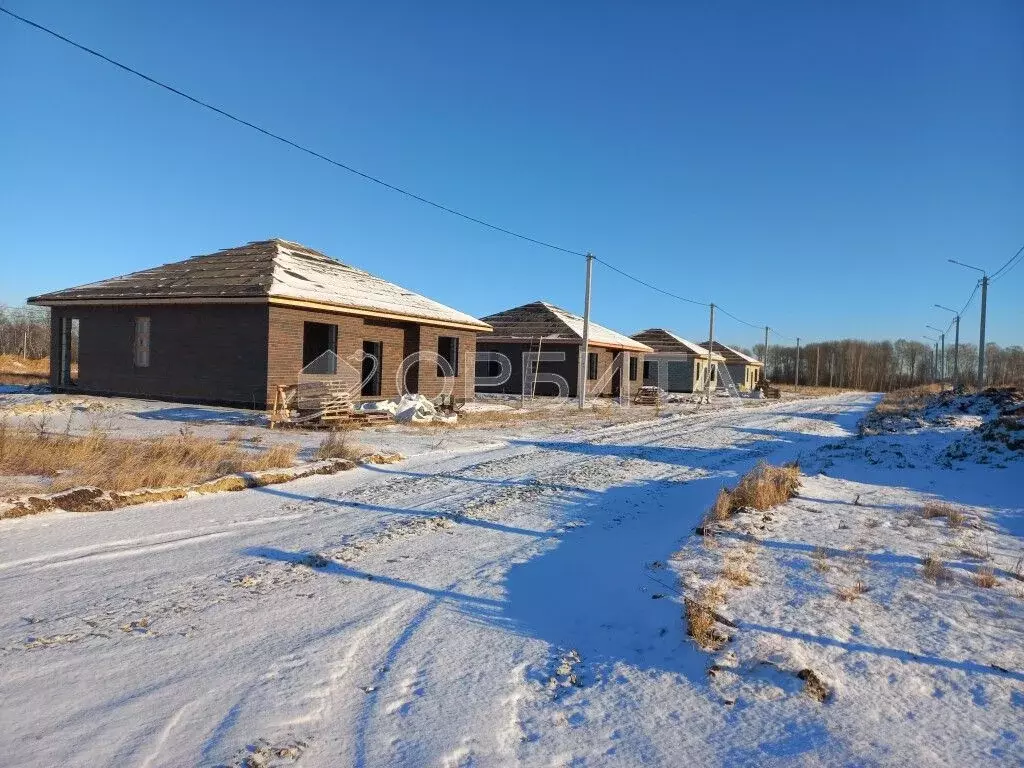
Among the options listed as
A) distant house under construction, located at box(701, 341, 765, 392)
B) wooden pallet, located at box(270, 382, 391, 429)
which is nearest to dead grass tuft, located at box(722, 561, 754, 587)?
wooden pallet, located at box(270, 382, 391, 429)

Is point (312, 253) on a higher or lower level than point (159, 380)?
higher

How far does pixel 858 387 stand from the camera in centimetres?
8881

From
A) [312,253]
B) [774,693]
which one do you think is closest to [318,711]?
[774,693]

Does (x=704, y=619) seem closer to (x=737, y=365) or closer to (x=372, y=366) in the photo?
(x=372, y=366)

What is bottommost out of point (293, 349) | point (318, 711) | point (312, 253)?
point (318, 711)

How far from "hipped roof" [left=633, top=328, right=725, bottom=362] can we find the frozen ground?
39.9 metres

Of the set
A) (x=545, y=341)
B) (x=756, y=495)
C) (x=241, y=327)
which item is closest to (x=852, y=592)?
(x=756, y=495)

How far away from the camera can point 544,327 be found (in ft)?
110

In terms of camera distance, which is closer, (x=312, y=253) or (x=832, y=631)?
(x=832, y=631)

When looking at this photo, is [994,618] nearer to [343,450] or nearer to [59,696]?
[59,696]

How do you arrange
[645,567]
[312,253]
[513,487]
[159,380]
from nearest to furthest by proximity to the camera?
[645,567] → [513,487] → [159,380] → [312,253]

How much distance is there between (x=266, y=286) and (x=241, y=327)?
4.85ft

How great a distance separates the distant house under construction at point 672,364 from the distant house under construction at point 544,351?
11.5m

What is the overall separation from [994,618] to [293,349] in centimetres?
1699
